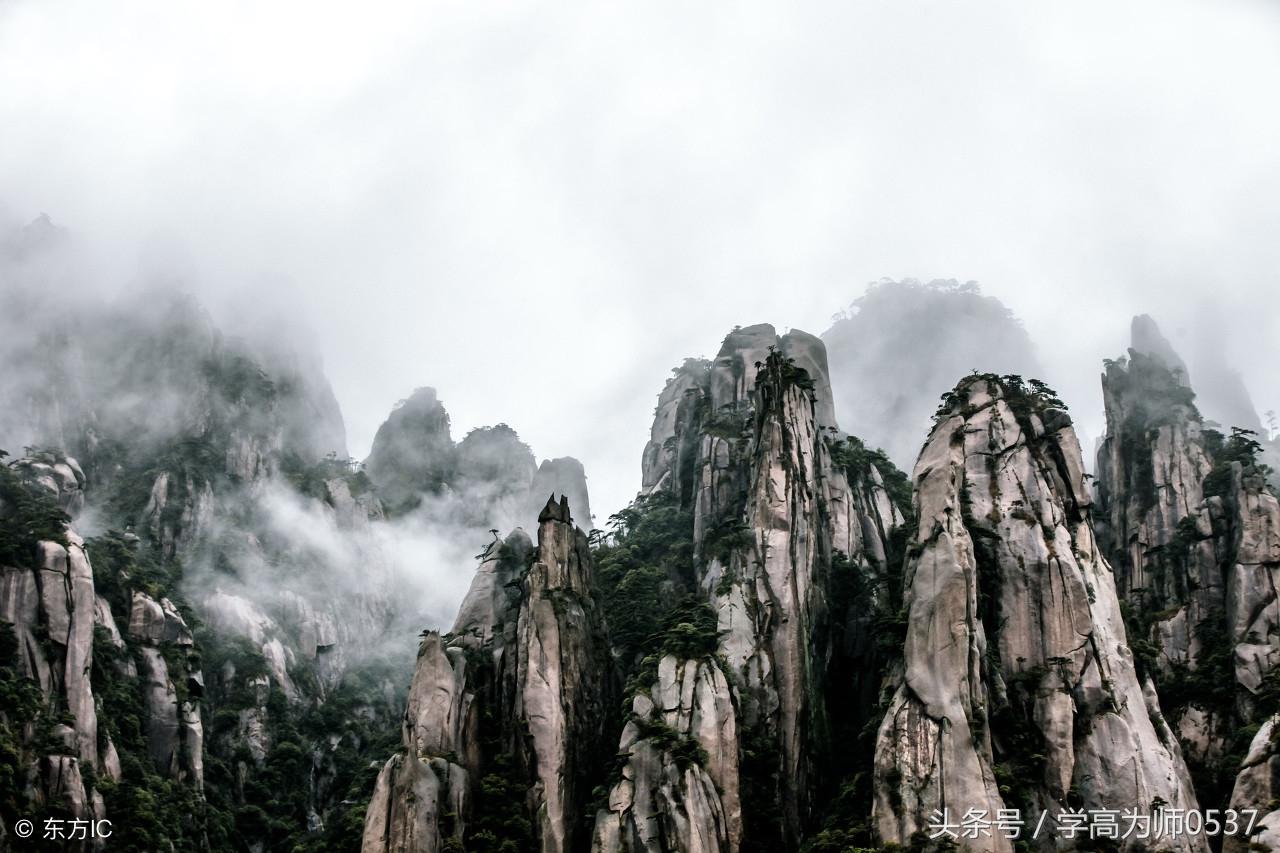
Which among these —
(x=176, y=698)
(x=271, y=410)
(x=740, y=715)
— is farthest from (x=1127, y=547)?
(x=271, y=410)

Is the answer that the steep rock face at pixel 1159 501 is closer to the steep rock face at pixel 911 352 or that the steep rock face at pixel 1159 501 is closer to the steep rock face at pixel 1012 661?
the steep rock face at pixel 1012 661

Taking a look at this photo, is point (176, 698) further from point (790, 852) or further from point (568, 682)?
point (790, 852)

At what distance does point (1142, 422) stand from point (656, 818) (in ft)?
139

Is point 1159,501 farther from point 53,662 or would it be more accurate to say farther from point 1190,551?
point 53,662

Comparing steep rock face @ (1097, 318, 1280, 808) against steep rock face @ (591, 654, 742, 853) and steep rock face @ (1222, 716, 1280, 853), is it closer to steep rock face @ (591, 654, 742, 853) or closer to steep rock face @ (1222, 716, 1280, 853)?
steep rock face @ (1222, 716, 1280, 853)

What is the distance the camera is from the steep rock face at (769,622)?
46125 millimetres

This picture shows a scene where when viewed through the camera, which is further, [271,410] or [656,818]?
[271,410]

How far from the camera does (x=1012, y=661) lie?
48.6 m

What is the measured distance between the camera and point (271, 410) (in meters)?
99.9

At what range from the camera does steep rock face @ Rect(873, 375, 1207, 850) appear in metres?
43.3

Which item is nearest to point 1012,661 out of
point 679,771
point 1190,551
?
point 679,771

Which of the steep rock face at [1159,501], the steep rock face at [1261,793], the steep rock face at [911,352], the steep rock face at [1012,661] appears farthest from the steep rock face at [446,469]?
the steep rock face at [1261,793]

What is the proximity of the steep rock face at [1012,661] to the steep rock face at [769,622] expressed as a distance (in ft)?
21.5

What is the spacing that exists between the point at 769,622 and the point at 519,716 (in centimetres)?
1158
